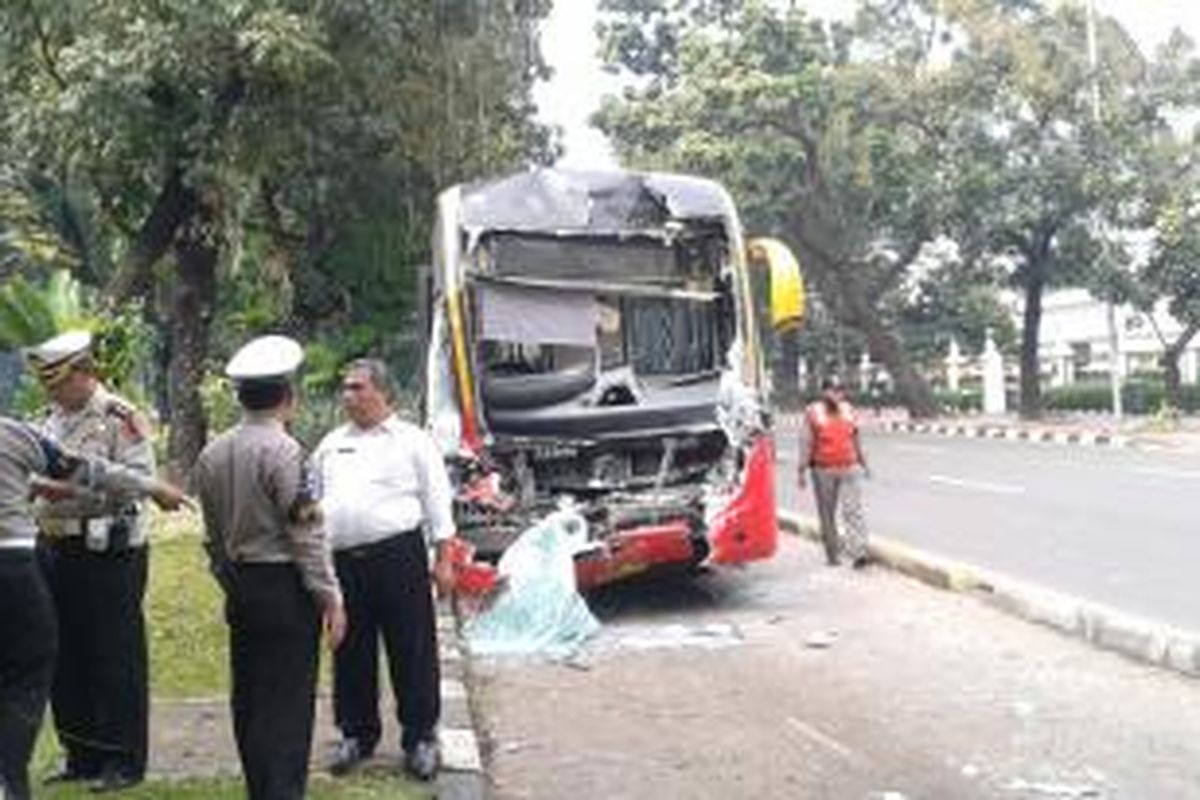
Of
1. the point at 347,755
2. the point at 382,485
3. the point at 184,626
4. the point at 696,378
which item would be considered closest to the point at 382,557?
the point at 382,485

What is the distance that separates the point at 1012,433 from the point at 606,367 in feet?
86.8

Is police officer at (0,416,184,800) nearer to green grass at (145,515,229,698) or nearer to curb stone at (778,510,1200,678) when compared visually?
green grass at (145,515,229,698)

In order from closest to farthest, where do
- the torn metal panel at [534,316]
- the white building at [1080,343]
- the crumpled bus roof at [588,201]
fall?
1. the torn metal panel at [534,316]
2. the crumpled bus roof at [588,201]
3. the white building at [1080,343]

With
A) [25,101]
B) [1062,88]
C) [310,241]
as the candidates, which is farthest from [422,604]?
[1062,88]

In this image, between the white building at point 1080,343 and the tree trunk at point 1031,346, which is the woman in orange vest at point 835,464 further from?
the white building at point 1080,343

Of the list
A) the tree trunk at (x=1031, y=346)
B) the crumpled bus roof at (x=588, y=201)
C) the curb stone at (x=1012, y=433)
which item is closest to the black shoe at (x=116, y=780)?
the crumpled bus roof at (x=588, y=201)

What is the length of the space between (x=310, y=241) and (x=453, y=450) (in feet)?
43.1

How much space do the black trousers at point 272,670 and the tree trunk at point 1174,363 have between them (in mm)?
36243

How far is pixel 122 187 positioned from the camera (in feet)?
69.9

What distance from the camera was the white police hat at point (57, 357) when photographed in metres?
7.10

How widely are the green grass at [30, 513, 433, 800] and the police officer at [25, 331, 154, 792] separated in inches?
8.9

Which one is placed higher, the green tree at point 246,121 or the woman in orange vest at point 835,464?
the green tree at point 246,121

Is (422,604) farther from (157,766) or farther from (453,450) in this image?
(453,450)

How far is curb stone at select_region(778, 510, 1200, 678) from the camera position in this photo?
32.9ft
